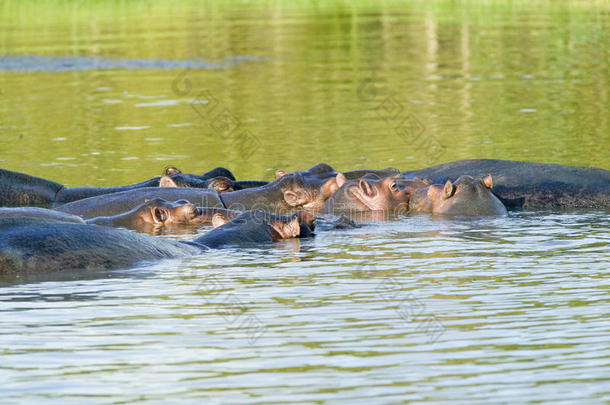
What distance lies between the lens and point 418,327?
6367 mm

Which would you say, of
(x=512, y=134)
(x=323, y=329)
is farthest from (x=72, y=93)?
(x=323, y=329)

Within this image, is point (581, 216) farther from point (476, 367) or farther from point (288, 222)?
point (476, 367)

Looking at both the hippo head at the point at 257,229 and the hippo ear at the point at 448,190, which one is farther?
the hippo ear at the point at 448,190

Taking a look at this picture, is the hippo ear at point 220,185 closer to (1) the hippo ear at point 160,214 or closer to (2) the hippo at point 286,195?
(2) the hippo at point 286,195

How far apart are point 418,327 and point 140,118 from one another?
1410 cm

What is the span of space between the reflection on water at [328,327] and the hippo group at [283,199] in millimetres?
426

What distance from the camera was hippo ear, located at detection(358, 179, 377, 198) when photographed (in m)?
10.9

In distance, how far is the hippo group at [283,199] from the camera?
9289mm

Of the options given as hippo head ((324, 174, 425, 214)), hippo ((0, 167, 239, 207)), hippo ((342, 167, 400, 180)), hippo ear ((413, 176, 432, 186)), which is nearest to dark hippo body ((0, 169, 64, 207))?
hippo ((0, 167, 239, 207))

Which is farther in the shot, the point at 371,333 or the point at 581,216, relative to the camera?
the point at 581,216

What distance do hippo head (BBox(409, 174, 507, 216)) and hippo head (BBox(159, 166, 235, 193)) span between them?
224 cm

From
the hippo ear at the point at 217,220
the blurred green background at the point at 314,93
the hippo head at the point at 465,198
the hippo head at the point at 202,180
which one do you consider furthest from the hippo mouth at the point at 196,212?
the blurred green background at the point at 314,93

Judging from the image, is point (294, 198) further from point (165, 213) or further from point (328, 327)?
point (328, 327)

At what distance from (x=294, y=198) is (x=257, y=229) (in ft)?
6.32
